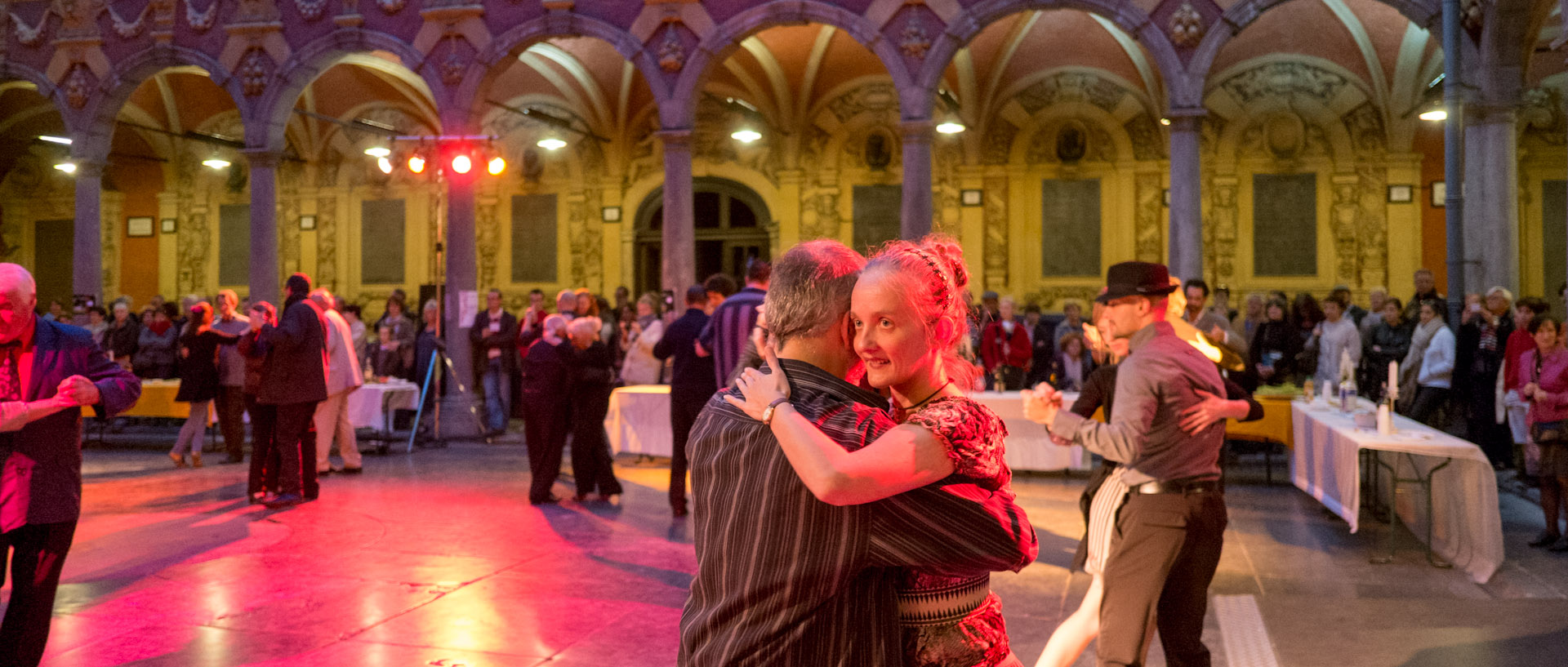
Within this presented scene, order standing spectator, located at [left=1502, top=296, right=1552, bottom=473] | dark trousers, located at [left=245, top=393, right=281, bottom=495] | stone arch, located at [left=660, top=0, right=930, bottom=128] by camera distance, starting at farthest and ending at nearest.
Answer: stone arch, located at [left=660, top=0, right=930, bottom=128], dark trousers, located at [left=245, top=393, right=281, bottom=495], standing spectator, located at [left=1502, top=296, right=1552, bottom=473]

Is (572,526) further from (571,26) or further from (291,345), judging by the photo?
(571,26)

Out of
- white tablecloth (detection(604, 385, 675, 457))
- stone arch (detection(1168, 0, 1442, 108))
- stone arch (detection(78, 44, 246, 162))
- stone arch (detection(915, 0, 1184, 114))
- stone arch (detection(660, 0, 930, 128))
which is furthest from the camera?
stone arch (detection(78, 44, 246, 162))

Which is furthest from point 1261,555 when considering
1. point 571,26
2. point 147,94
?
point 147,94

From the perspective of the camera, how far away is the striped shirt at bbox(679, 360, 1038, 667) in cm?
173

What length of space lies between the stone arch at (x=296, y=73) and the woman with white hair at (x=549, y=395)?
6786 millimetres

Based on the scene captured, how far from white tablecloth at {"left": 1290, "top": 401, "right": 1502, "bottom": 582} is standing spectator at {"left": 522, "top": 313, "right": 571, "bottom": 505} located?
498cm

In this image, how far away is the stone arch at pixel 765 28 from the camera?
42.2ft

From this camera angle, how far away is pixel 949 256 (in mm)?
1965

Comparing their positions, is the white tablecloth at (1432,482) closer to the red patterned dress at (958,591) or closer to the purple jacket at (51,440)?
the red patterned dress at (958,591)

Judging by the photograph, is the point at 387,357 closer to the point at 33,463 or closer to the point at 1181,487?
the point at 33,463

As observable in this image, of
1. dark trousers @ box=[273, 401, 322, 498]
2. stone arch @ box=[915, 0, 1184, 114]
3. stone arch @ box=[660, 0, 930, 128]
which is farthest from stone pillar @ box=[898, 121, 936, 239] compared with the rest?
dark trousers @ box=[273, 401, 322, 498]

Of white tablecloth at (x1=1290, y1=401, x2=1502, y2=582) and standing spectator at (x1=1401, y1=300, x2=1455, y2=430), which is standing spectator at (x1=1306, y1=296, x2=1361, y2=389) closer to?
standing spectator at (x1=1401, y1=300, x2=1455, y2=430)

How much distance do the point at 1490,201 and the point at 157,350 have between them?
13.5 m

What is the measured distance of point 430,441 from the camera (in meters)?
12.7
